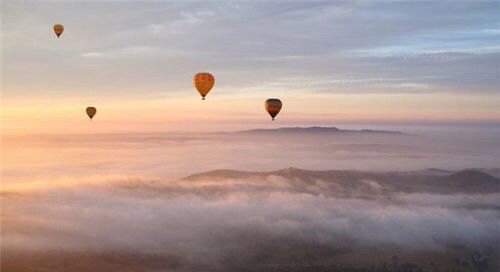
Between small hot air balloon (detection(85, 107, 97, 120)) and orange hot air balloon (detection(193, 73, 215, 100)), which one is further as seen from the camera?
small hot air balloon (detection(85, 107, 97, 120))

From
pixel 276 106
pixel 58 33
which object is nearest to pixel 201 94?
pixel 276 106

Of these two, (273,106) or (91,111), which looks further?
(91,111)

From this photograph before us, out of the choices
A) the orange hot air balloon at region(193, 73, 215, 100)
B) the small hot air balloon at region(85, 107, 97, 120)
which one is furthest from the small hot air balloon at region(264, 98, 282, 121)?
the small hot air balloon at region(85, 107, 97, 120)

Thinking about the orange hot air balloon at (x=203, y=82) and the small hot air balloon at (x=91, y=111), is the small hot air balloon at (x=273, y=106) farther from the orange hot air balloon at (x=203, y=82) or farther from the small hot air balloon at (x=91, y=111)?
the small hot air balloon at (x=91, y=111)

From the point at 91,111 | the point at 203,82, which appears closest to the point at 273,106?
the point at 203,82

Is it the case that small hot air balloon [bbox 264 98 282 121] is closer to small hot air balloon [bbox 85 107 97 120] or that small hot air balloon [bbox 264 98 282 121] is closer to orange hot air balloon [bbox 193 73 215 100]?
orange hot air balloon [bbox 193 73 215 100]

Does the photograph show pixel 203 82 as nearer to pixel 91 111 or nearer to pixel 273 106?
pixel 273 106
